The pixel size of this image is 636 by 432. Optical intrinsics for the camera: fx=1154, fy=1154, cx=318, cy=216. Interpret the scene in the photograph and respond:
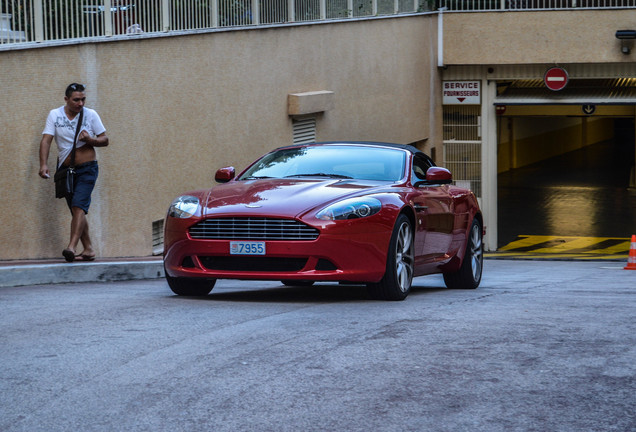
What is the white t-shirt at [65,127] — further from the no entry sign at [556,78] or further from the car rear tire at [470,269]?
the no entry sign at [556,78]

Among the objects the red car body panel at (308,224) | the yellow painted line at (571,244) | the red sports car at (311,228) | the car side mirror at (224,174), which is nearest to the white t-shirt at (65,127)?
the car side mirror at (224,174)

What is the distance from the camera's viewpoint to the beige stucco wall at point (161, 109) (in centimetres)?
1202

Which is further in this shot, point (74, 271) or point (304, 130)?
point (304, 130)

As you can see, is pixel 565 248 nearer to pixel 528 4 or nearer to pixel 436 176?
pixel 528 4

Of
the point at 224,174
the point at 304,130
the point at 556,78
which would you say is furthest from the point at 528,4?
the point at 224,174

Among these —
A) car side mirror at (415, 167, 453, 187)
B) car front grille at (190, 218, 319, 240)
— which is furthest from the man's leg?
car side mirror at (415, 167, 453, 187)

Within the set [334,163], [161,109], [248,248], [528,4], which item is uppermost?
[528,4]

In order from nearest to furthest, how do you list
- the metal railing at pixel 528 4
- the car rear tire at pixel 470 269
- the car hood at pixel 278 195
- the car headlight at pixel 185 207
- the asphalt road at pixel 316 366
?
the asphalt road at pixel 316 366 → the car hood at pixel 278 195 → the car headlight at pixel 185 207 → the car rear tire at pixel 470 269 → the metal railing at pixel 528 4

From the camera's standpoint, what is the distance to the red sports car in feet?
28.3

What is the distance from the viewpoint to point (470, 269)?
11.4 meters

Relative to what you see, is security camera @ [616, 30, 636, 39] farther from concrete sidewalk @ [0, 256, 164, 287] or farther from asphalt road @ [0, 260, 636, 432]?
asphalt road @ [0, 260, 636, 432]

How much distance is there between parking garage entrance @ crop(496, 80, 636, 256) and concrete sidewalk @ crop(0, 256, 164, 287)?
644 inches

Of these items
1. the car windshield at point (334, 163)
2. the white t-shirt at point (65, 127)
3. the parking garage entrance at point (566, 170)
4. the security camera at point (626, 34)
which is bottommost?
the parking garage entrance at point (566, 170)

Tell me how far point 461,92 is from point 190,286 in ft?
68.6
